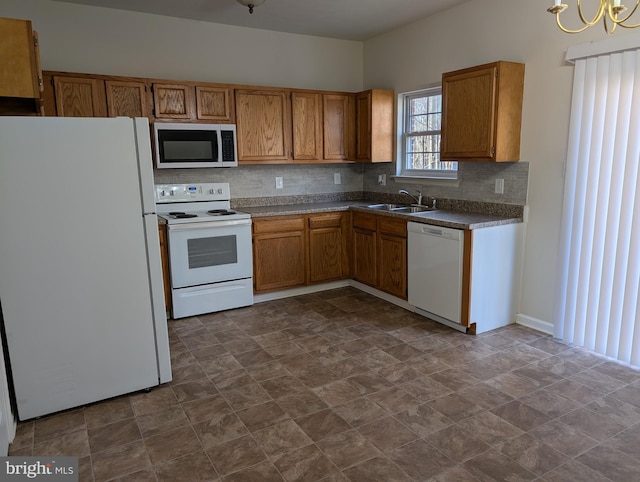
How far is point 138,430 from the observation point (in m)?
2.38

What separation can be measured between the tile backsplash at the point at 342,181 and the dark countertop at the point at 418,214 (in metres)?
0.18

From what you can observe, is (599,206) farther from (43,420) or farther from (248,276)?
(43,420)

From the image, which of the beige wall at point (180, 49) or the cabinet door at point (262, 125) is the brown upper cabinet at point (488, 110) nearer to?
the cabinet door at point (262, 125)

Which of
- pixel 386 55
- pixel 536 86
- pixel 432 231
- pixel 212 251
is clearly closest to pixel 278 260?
pixel 212 251

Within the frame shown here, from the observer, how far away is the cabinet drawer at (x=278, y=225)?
4.31 m

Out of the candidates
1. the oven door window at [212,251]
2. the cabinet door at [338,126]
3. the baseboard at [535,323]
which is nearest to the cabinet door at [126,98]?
the oven door window at [212,251]

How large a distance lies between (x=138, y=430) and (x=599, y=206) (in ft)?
10.4

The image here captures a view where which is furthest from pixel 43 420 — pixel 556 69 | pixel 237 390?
pixel 556 69

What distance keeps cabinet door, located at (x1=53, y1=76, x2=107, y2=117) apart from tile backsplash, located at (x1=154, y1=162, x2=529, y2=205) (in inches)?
30.8

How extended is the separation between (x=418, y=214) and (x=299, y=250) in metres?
1.28

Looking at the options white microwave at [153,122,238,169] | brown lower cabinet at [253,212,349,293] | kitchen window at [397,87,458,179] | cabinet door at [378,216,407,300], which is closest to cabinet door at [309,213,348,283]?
brown lower cabinet at [253,212,349,293]

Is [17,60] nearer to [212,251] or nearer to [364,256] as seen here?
[212,251]

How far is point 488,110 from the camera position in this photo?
11.4 ft

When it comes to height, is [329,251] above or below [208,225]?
below
